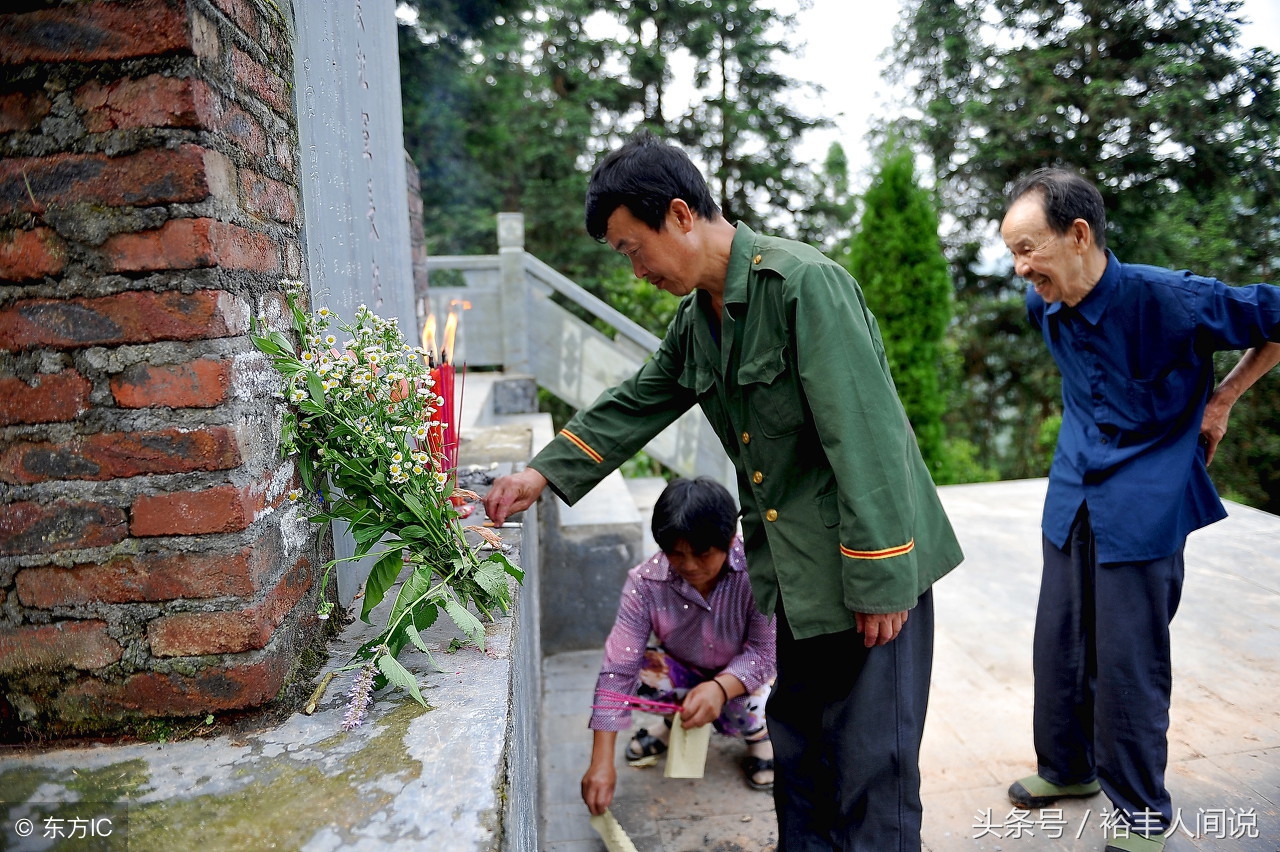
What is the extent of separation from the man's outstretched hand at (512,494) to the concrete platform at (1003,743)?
3.16 ft

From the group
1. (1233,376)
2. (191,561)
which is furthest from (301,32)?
(1233,376)

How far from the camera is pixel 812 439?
1827 millimetres

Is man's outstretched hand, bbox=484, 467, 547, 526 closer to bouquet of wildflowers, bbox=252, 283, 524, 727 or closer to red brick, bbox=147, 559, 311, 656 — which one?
bouquet of wildflowers, bbox=252, 283, 524, 727

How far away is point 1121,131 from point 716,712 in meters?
A: 10.6

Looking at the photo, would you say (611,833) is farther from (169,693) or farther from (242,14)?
(242,14)

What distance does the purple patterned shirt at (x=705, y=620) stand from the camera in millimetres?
2572

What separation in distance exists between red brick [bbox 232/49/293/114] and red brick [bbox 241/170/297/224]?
0.16 metres

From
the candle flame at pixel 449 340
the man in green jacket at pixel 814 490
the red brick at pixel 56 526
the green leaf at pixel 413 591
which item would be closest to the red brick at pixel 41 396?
the red brick at pixel 56 526

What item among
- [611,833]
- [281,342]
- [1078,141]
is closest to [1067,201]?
[281,342]

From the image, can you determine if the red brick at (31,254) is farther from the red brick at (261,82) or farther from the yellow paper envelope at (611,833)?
the yellow paper envelope at (611,833)

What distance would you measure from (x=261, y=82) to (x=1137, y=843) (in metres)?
2.67

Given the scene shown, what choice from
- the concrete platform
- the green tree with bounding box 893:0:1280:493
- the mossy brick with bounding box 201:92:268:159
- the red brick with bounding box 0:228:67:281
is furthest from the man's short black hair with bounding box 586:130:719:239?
the green tree with bounding box 893:0:1280:493

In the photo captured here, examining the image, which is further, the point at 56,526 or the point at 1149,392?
the point at 1149,392

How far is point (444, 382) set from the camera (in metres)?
2.30
